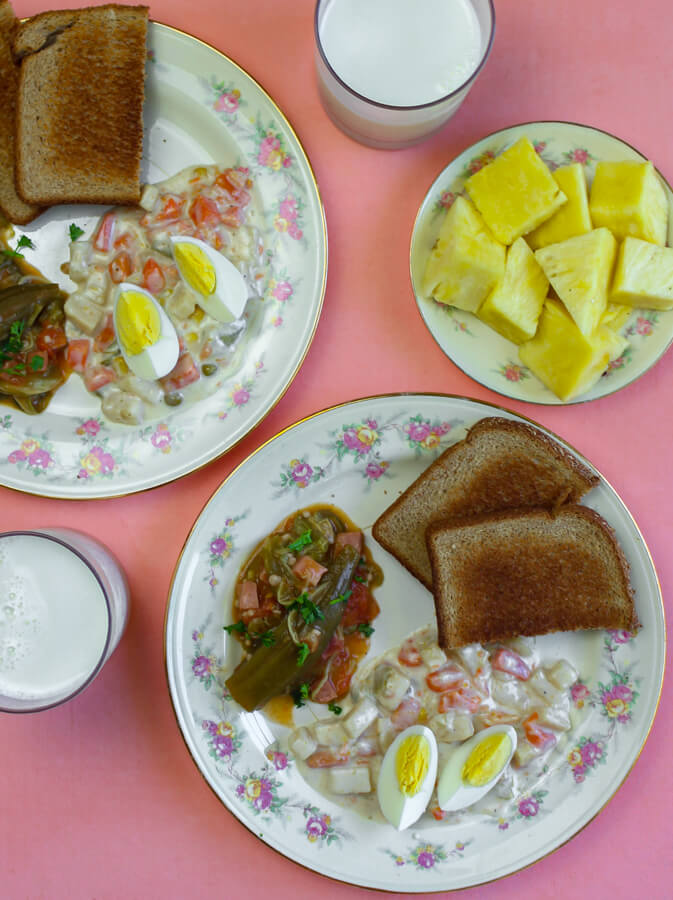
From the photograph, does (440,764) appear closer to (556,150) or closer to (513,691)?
(513,691)

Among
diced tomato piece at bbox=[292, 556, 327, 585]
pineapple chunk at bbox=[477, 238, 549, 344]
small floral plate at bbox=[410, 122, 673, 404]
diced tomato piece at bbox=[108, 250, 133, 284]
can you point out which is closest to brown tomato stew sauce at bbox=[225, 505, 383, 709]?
diced tomato piece at bbox=[292, 556, 327, 585]

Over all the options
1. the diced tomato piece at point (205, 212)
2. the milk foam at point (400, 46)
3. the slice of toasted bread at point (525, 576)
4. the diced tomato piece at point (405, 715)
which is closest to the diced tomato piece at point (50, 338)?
the diced tomato piece at point (205, 212)

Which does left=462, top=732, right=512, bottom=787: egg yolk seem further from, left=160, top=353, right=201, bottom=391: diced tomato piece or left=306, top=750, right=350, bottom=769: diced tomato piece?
left=160, top=353, right=201, bottom=391: diced tomato piece

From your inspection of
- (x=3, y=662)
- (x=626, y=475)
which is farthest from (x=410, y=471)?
(x=3, y=662)

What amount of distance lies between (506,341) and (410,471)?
443 millimetres

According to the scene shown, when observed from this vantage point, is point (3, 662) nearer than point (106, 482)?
Yes

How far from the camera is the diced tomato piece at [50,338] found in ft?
5.89

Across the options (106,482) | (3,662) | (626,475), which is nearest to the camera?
(3,662)

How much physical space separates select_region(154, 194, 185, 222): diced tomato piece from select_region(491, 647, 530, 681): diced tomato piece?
1512 millimetres

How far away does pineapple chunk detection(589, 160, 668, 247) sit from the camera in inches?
64.7

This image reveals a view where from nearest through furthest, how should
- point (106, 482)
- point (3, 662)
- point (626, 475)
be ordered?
point (3, 662) → point (106, 482) → point (626, 475)

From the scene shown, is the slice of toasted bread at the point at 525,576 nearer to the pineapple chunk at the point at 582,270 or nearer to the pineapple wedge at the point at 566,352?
the pineapple wedge at the point at 566,352

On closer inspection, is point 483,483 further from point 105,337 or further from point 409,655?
point 105,337

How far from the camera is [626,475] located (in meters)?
1.88
